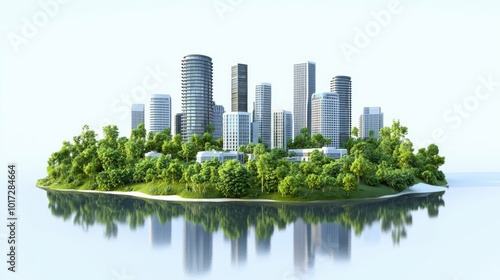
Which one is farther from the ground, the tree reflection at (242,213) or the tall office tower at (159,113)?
the tall office tower at (159,113)

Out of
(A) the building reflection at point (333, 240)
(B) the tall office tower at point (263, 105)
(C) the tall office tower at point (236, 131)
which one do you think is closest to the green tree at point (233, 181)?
(A) the building reflection at point (333, 240)

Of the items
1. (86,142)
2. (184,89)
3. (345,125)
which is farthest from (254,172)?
(345,125)

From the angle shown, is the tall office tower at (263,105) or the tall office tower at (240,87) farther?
the tall office tower at (240,87)

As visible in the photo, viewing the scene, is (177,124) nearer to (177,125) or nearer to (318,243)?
(177,125)

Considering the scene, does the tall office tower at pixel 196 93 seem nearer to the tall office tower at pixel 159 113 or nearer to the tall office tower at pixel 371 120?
the tall office tower at pixel 159 113

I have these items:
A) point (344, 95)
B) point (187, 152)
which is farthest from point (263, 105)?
point (187, 152)

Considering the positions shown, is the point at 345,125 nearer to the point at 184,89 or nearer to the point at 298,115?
the point at 298,115

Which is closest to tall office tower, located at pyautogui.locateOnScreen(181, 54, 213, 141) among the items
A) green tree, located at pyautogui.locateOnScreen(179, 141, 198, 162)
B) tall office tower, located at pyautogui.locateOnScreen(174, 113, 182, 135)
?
tall office tower, located at pyautogui.locateOnScreen(174, 113, 182, 135)
